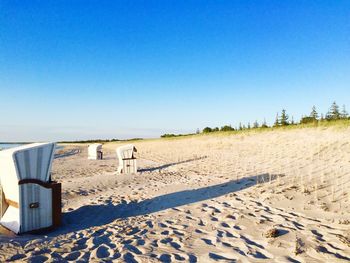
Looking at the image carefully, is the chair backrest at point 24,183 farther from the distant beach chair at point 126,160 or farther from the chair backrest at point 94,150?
the chair backrest at point 94,150

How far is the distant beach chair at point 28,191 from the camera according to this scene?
5824 mm

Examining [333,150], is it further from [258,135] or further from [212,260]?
[212,260]

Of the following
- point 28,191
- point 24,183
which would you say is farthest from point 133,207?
point 24,183

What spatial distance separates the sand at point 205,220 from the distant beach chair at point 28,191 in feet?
1.15

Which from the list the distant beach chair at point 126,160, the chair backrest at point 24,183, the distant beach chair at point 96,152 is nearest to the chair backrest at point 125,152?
the distant beach chair at point 126,160

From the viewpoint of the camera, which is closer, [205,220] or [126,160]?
[205,220]

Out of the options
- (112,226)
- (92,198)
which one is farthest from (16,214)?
(92,198)

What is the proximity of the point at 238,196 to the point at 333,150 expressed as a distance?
890cm

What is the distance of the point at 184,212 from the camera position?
24.1ft

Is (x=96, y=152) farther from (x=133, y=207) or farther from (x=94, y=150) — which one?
(x=133, y=207)

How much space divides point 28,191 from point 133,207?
3.04 metres

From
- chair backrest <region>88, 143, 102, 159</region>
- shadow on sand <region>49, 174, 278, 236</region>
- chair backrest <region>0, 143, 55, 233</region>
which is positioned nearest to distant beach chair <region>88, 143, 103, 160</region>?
chair backrest <region>88, 143, 102, 159</region>

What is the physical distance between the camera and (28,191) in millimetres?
5926

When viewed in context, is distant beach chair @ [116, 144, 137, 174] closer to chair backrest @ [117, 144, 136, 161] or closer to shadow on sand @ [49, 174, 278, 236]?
chair backrest @ [117, 144, 136, 161]
